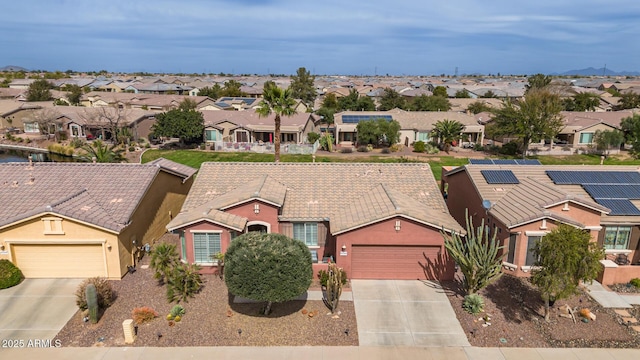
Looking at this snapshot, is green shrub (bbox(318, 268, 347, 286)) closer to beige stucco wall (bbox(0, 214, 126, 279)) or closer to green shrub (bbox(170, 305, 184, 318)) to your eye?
green shrub (bbox(170, 305, 184, 318))

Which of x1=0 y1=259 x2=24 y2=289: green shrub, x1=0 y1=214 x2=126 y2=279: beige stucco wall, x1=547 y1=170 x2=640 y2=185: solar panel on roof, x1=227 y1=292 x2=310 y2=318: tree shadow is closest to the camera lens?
x1=227 y1=292 x2=310 y2=318: tree shadow

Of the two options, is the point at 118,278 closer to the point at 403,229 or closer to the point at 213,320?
the point at 213,320

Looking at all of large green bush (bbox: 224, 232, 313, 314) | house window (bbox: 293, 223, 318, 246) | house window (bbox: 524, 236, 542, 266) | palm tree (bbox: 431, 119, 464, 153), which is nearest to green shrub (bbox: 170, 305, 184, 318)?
large green bush (bbox: 224, 232, 313, 314)

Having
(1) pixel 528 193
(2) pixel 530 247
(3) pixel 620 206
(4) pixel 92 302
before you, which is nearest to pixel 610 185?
(3) pixel 620 206

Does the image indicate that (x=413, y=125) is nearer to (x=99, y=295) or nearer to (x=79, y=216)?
(x=79, y=216)

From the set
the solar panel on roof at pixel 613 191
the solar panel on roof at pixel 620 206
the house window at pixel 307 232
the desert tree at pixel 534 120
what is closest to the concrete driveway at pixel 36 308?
the house window at pixel 307 232

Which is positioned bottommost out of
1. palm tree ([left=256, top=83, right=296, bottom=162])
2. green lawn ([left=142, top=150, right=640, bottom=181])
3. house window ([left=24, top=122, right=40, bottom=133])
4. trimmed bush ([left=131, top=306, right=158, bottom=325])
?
trimmed bush ([left=131, top=306, right=158, bottom=325])

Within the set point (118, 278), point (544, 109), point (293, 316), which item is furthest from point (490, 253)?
point (544, 109)
